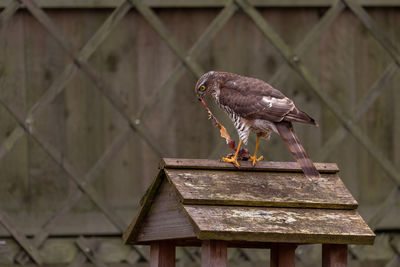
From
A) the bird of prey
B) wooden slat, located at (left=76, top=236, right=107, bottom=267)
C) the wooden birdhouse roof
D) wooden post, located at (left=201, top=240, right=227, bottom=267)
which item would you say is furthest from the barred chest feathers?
wooden slat, located at (left=76, top=236, right=107, bottom=267)

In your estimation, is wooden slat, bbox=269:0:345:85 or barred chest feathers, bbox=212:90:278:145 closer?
barred chest feathers, bbox=212:90:278:145

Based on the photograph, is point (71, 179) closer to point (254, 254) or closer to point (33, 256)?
point (33, 256)

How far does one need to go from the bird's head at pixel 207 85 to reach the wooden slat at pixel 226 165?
61 cm

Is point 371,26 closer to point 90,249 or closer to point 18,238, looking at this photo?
point 90,249

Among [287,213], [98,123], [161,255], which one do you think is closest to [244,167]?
[287,213]

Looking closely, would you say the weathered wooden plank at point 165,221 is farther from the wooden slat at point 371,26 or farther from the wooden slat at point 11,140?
the wooden slat at point 371,26

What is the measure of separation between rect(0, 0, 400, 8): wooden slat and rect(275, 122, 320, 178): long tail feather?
9.68 ft

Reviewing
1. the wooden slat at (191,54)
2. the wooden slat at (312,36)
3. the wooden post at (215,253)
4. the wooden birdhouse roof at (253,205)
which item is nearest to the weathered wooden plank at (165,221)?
the wooden birdhouse roof at (253,205)

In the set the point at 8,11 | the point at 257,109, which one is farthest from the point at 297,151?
the point at 8,11

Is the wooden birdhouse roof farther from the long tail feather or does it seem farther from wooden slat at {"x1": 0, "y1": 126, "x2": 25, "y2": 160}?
wooden slat at {"x1": 0, "y1": 126, "x2": 25, "y2": 160}

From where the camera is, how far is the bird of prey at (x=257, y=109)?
4.55 metres

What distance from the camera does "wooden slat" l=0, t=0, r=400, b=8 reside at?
7387 mm

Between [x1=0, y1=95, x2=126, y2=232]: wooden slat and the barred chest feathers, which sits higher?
[x1=0, y1=95, x2=126, y2=232]: wooden slat

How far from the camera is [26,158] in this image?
7406mm
